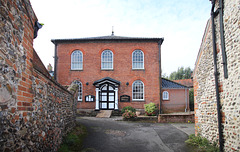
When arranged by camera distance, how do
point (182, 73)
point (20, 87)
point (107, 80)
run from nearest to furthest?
point (20, 87), point (107, 80), point (182, 73)

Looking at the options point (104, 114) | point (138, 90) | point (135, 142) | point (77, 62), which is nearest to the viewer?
point (135, 142)

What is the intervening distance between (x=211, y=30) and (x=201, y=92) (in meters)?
2.57

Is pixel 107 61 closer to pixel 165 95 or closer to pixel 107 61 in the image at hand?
pixel 107 61

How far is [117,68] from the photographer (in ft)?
56.2

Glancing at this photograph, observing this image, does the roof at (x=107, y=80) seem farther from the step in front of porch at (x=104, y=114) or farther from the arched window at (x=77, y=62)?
the step in front of porch at (x=104, y=114)

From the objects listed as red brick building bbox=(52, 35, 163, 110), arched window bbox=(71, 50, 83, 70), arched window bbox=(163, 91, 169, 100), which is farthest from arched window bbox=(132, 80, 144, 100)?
arched window bbox=(71, 50, 83, 70)

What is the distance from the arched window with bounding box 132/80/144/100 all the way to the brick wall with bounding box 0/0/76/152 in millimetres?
12923

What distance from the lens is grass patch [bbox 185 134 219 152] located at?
6.13m

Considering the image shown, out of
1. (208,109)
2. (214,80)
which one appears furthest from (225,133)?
(214,80)

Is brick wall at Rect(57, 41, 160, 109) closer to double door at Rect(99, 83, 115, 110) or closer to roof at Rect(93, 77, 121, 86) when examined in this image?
roof at Rect(93, 77, 121, 86)

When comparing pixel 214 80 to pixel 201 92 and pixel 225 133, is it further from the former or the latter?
pixel 225 133

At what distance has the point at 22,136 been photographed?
9.87 feet

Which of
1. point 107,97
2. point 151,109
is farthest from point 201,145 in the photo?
point 107,97

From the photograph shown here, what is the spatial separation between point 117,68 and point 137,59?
219 cm
